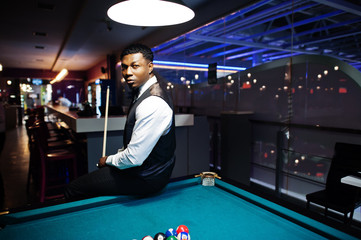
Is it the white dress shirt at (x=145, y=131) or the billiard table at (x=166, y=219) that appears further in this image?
the white dress shirt at (x=145, y=131)

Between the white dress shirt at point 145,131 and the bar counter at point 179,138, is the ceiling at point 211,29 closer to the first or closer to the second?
the bar counter at point 179,138

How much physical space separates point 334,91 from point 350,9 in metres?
1.03

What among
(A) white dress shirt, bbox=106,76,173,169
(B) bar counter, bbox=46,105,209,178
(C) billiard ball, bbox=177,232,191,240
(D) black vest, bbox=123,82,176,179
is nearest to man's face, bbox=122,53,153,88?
(D) black vest, bbox=123,82,176,179

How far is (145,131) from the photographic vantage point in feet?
5.33

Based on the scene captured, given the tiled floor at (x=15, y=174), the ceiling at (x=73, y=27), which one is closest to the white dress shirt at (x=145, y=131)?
the tiled floor at (x=15, y=174)

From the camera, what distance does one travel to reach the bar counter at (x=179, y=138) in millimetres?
3094

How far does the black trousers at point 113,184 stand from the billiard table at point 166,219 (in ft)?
0.25

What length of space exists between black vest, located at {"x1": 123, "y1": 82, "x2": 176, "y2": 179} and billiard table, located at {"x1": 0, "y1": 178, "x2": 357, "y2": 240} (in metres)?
0.19

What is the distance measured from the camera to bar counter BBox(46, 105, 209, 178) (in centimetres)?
309

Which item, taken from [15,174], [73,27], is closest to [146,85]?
[15,174]

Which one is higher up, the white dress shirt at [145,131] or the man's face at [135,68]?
the man's face at [135,68]

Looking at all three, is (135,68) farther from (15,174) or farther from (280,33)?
(280,33)

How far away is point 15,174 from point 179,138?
10.1 feet

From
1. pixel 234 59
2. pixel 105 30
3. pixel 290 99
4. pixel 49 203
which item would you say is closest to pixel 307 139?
pixel 290 99
